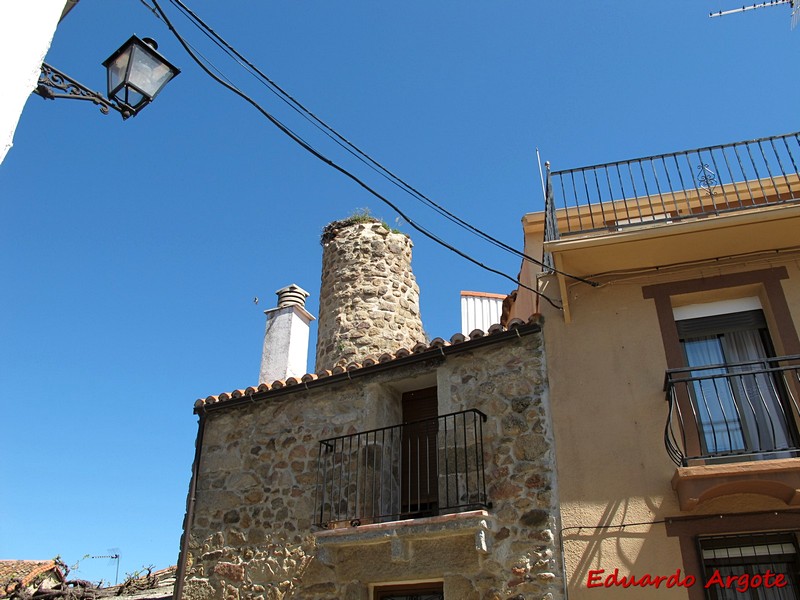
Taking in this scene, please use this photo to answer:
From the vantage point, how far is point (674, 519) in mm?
6469

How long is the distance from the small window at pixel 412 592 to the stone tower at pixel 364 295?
15.0 feet

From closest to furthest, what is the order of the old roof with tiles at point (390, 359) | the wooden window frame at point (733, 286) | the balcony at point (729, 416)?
1. the balcony at point (729, 416)
2. the wooden window frame at point (733, 286)
3. the old roof with tiles at point (390, 359)

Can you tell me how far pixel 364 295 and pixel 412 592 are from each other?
5.89 metres

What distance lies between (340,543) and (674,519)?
3.24 meters

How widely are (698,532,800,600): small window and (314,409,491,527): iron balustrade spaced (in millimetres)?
2172

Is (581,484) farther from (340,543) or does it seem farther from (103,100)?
(103,100)

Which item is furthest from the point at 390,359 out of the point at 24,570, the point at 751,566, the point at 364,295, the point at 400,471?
the point at 24,570

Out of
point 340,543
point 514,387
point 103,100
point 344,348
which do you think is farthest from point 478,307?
point 103,100

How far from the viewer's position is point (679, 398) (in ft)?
23.2

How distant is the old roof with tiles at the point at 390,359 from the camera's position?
8016mm

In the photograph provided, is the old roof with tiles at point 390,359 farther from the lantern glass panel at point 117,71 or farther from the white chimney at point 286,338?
the lantern glass panel at point 117,71

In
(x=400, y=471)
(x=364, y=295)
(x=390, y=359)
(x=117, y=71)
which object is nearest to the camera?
(x=117, y=71)

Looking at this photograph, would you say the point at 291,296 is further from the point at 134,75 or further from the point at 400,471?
the point at 134,75

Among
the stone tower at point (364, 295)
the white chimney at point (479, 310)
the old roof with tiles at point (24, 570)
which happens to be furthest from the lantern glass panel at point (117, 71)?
the old roof with tiles at point (24, 570)
